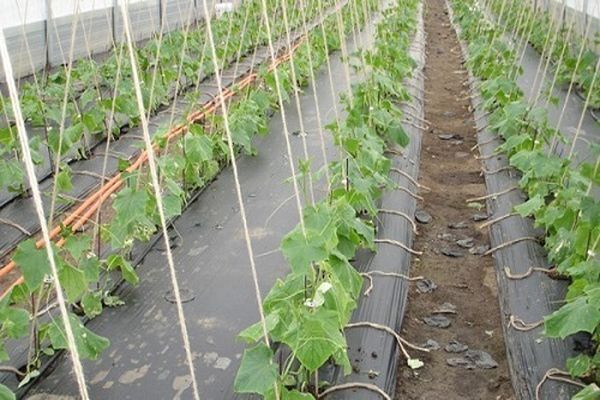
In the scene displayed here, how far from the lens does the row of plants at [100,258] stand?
2568 millimetres

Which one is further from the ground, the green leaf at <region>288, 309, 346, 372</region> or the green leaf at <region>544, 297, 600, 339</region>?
the green leaf at <region>288, 309, 346, 372</region>

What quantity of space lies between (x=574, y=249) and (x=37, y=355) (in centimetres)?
263

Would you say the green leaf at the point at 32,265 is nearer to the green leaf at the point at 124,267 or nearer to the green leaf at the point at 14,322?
the green leaf at the point at 14,322

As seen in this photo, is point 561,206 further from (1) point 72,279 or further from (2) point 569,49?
(2) point 569,49

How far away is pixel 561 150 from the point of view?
5.54m

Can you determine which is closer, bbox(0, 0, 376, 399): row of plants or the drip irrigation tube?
bbox(0, 0, 376, 399): row of plants

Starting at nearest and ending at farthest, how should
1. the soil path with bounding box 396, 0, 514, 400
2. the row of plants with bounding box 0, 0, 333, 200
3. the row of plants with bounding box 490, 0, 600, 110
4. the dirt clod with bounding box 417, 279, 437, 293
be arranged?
1. the soil path with bounding box 396, 0, 514, 400
2. the dirt clod with bounding box 417, 279, 437, 293
3. the row of plants with bounding box 0, 0, 333, 200
4. the row of plants with bounding box 490, 0, 600, 110

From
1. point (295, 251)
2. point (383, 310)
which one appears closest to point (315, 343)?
point (295, 251)

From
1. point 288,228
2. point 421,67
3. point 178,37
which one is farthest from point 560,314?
point 421,67

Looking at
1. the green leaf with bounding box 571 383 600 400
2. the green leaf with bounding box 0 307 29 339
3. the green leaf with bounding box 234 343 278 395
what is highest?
the green leaf with bounding box 234 343 278 395

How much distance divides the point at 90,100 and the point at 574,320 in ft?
15.5

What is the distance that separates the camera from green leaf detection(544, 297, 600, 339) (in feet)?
8.17

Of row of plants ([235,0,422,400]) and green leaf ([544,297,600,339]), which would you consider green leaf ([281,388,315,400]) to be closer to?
row of plants ([235,0,422,400])

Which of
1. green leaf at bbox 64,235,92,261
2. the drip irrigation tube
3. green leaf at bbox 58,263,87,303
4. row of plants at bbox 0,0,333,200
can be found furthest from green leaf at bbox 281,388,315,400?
row of plants at bbox 0,0,333,200
